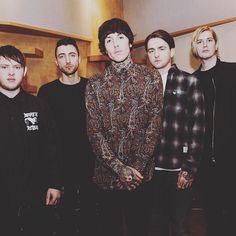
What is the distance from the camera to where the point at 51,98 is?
2381 millimetres

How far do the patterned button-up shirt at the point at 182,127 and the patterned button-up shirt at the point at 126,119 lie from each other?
19cm

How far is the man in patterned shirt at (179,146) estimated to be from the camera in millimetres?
2033

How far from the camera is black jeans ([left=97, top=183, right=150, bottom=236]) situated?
1.89m

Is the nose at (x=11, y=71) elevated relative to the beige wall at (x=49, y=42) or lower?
lower

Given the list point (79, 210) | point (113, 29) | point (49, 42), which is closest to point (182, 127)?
point (113, 29)

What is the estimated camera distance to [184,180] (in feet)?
6.59

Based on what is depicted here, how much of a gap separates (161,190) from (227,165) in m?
0.50

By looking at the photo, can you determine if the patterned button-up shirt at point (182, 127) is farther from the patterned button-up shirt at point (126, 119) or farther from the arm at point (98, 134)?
the arm at point (98, 134)

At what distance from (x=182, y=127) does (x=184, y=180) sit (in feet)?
0.95

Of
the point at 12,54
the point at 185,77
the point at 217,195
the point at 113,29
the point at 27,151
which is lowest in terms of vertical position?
the point at 217,195

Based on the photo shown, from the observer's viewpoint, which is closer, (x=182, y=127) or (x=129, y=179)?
(x=129, y=179)

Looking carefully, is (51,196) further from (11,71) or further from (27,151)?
(11,71)


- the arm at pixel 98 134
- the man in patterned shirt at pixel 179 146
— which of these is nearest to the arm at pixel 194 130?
the man in patterned shirt at pixel 179 146

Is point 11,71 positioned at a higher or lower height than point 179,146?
higher
